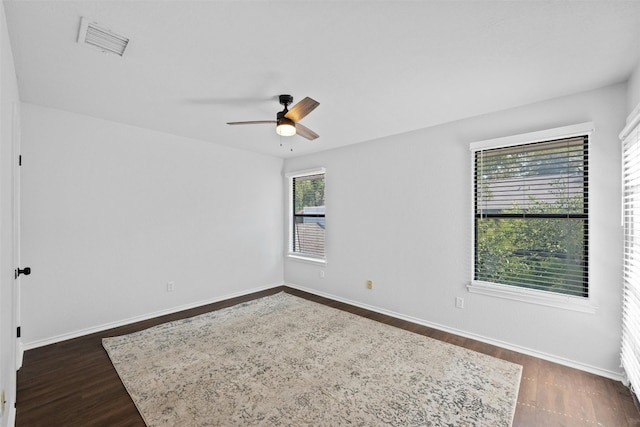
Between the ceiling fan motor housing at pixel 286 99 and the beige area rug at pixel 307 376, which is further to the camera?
the ceiling fan motor housing at pixel 286 99

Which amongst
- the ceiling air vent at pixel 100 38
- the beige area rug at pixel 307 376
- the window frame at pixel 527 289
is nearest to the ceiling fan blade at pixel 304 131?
the ceiling air vent at pixel 100 38

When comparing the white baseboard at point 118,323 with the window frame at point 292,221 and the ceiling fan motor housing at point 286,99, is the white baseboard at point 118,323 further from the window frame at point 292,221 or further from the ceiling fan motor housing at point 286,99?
the ceiling fan motor housing at point 286,99

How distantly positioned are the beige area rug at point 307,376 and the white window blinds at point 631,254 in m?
0.78

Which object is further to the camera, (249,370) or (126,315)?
(126,315)

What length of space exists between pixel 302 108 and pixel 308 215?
2959mm

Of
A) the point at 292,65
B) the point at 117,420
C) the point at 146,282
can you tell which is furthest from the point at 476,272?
the point at 146,282

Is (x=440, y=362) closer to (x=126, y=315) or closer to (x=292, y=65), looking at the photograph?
(x=292, y=65)

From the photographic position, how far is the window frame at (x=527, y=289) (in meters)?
2.54

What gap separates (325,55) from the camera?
203cm

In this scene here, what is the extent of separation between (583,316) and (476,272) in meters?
0.93

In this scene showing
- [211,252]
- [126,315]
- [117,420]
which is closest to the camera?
[117,420]

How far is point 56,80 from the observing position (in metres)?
2.41

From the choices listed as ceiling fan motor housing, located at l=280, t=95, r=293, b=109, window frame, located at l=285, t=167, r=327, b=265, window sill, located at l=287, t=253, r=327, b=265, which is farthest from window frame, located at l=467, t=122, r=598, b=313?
window frame, located at l=285, t=167, r=327, b=265

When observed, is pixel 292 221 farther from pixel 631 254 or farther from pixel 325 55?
pixel 631 254
